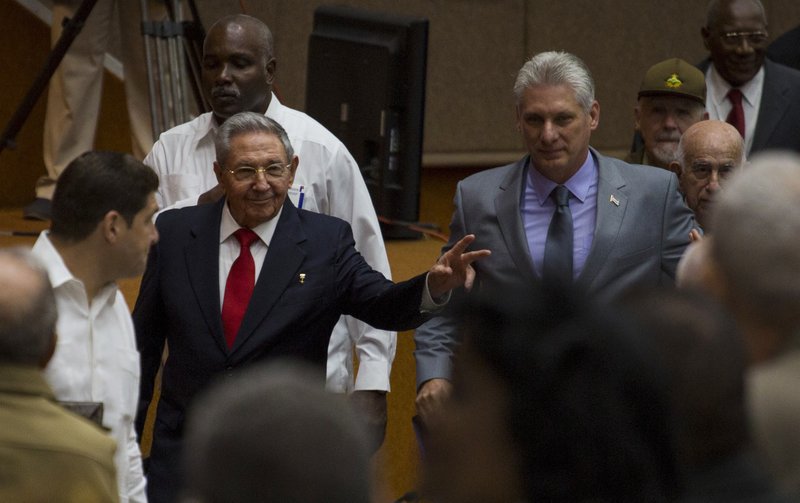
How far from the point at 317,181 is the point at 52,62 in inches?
58.1

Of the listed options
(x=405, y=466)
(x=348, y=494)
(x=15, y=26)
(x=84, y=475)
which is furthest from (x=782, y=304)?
(x=15, y=26)

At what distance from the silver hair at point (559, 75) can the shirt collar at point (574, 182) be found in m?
0.14

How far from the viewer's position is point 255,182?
11.2ft

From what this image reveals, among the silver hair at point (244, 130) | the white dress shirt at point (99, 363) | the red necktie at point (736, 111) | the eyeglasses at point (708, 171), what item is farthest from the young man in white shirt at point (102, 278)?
the red necktie at point (736, 111)

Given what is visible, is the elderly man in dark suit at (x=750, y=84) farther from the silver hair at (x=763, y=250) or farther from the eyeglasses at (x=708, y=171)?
the silver hair at (x=763, y=250)

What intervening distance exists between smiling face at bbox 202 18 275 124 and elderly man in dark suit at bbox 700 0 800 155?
159 cm

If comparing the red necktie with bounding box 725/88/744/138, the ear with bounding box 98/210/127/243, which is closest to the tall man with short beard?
the red necktie with bounding box 725/88/744/138

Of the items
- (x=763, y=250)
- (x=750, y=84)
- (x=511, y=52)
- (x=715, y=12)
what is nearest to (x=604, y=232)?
(x=763, y=250)

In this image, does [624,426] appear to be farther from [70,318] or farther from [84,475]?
[70,318]

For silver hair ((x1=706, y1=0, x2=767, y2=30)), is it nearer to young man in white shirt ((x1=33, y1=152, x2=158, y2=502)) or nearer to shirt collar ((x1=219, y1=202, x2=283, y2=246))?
shirt collar ((x1=219, y1=202, x2=283, y2=246))

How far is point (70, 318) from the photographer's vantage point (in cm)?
275

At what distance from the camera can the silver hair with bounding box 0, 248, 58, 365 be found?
6.65ft

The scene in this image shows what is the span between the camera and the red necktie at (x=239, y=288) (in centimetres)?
336

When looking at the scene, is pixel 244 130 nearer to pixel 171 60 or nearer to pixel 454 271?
pixel 454 271
